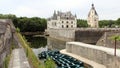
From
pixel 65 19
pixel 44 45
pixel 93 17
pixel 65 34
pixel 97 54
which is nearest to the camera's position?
pixel 97 54

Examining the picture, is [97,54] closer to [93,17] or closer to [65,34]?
[65,34]

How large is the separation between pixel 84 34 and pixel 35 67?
57.0 metres

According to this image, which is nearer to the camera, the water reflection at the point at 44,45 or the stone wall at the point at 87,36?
the water reflection at the point at 44,45

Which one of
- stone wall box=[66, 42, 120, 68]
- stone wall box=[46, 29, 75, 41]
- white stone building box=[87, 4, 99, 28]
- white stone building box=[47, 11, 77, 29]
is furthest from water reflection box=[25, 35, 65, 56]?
white stone building box=[87, 4, 99, 28]

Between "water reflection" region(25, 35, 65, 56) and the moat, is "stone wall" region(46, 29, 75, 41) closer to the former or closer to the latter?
the moat

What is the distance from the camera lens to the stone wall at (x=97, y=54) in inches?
830

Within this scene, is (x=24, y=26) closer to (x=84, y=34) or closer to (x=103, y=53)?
(x=84, y=34)

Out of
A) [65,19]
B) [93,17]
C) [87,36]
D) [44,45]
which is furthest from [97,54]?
[93,17]

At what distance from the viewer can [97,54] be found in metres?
29.1

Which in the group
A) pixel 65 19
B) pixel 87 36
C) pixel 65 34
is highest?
pixel 65 19

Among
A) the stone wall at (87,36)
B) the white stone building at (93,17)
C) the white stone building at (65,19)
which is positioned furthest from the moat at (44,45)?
the white stone building at (93,17)

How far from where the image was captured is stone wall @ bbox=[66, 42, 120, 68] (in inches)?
830

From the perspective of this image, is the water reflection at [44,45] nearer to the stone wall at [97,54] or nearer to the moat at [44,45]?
the moat at [44,45]

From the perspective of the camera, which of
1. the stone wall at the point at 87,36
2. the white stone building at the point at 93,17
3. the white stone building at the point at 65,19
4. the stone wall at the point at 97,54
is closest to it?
the stone wall at the point at 97,54
